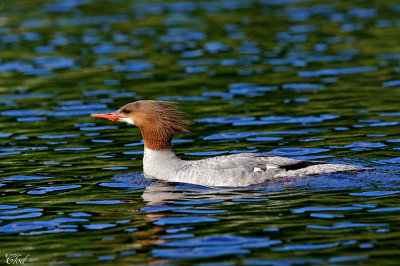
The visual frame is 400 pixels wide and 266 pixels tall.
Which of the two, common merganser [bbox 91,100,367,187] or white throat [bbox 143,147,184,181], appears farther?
white throat [bbox 143,147,184,181]

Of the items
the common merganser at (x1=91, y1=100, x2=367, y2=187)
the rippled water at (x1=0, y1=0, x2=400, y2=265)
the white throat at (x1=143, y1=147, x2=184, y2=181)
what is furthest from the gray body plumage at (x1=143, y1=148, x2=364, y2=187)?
the white throat at (x1=143, y1=147, x2=184, y2=181)

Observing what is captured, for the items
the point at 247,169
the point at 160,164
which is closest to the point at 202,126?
the point at 160,164

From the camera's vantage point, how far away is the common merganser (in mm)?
11156

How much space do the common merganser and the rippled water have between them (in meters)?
0.21

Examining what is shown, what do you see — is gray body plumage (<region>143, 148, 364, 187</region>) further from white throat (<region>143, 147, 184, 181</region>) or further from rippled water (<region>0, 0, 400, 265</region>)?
white throat (<region>143, 147, 184, 181</region>)

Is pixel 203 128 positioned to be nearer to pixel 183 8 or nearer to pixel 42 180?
pixel 42 180

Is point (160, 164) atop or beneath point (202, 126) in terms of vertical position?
beneath

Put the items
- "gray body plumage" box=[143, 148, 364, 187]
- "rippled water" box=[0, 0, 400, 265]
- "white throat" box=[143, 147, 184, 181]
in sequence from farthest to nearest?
"white throat" box=[143, 147, 184, 181] < "gray body plumage" box=[143, 148, 364, 187] < "rippled water" box=[0, 0, 400, 265]

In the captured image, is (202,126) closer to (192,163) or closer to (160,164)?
(160,164)

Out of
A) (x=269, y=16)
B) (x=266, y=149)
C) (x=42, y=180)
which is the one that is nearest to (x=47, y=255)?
(x=42, y=180)

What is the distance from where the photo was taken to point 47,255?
8.51 m

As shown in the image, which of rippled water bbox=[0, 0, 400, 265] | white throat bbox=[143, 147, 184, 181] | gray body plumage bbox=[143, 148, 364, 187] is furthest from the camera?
white throat bbox=[143, 147, 184, 181]

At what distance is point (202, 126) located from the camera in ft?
51.8

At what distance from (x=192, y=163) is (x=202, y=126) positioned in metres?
4.17
